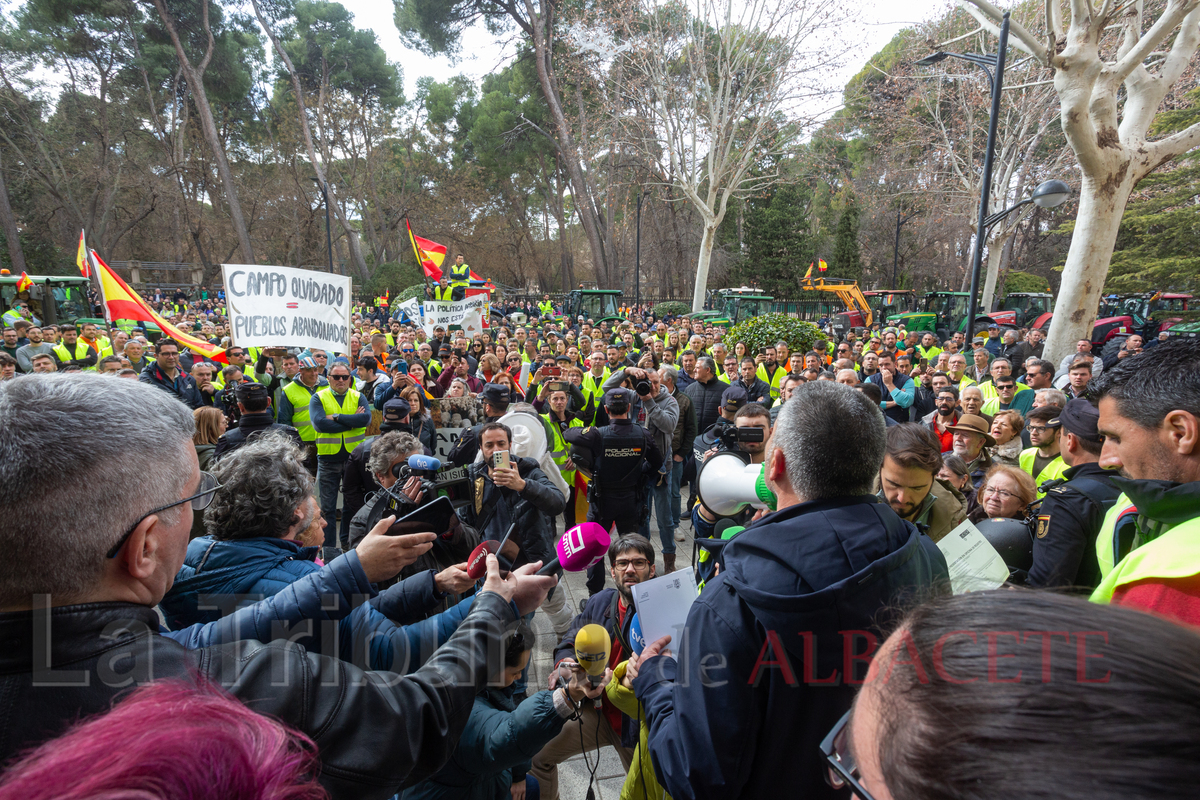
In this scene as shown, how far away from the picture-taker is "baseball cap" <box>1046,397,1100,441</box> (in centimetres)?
275

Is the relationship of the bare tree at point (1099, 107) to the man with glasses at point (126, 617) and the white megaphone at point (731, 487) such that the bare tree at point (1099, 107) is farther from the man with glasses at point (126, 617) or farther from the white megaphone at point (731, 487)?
the man with glasses at point (126, 617)

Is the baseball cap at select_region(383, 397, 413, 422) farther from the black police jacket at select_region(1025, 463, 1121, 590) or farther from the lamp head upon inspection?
the lamp head

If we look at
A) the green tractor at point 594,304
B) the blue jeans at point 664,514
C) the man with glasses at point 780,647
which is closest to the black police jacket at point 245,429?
the blue jeans at point 664,514

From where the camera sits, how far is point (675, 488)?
5.88 metres

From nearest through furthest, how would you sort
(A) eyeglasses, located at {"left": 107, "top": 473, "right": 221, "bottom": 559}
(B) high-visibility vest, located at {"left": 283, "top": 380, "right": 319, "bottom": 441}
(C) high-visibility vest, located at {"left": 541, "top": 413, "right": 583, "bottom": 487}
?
(A) eyeglasses, located at {"left": 107, "top": 473, "right": 221, "bottom": 559} < (C) high-visibility vest, located at {"left": 541, "top": 413, "right": 583, "bottom": 487} < (B) high-visibility vest, located at {"left": 283, "top": 380, "right": 319, "bottom": 441}

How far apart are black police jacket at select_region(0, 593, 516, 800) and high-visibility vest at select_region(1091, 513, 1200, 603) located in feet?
4.35

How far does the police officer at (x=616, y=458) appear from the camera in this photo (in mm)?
4699

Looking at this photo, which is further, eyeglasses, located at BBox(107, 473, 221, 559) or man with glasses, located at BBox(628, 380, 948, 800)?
man with glasses, located at BBox(628, 380, 948, 800)

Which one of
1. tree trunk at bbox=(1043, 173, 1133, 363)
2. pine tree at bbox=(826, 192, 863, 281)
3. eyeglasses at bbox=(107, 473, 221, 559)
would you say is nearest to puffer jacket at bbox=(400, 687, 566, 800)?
eyeglasses at bbox=(107, 473, 221, 559)

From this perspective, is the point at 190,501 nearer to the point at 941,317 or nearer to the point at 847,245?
the point at 941,317

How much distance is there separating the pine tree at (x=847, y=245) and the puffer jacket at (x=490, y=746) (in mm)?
37222

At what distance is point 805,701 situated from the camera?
1395 mm

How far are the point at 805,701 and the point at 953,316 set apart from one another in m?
21.7

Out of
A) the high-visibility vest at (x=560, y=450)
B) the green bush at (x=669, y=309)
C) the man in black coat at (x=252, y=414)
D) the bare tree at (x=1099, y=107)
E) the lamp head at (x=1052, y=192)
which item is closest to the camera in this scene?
the man in black coat at (x=252, y=414)
